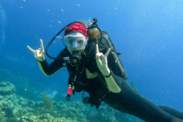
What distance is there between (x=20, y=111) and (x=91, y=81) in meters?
7.16

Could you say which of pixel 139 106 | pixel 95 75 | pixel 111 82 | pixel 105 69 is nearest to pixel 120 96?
pixel 139 106

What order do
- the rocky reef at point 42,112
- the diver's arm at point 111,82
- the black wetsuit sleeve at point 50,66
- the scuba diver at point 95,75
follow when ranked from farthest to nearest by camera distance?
the rocky reef at point 42,112 → the black wetsuit sleeve at point 50,66 → the scuba diver at point 95,75 → the diver's arm at point 111,82

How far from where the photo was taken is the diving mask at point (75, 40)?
2.85 meters

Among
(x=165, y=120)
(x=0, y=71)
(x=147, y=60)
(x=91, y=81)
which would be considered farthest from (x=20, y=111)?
(x=147, y=60)

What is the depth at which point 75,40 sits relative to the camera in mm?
2873

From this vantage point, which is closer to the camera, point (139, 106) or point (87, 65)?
point (87, 65)

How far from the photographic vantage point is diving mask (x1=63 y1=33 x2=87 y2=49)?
2.85 m

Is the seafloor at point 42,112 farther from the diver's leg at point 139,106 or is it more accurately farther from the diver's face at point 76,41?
the diver's face at point 76,41

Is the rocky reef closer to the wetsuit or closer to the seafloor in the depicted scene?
the seafloor

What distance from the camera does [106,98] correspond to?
3348 millimetres

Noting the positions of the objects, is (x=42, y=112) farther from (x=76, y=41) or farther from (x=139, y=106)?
(x=76, y=41)

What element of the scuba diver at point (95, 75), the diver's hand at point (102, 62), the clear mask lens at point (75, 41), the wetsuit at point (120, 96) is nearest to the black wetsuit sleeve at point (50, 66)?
the scuba diver at point (95, 75)

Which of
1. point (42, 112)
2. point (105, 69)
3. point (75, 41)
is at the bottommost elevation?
point (105, 69)

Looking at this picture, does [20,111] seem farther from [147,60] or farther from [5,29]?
[147,60]
